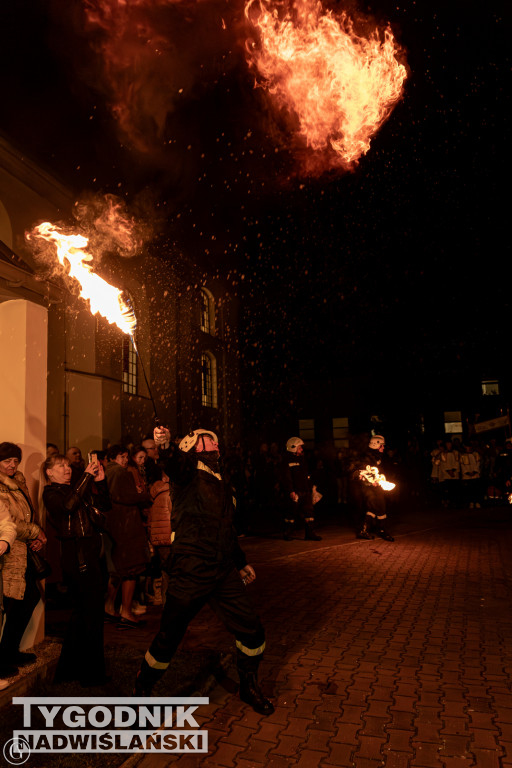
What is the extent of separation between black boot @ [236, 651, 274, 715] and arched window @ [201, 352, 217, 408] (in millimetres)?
23417

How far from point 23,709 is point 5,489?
5.48ft

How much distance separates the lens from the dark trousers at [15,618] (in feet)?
15.9

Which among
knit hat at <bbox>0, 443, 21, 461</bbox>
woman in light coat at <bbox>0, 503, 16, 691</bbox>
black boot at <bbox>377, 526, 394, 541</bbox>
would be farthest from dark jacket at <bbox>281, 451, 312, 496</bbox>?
woman in light coat at <bbox>0, 503, 16, 691</bbox>

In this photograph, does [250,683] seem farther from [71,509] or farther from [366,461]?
[366,461]

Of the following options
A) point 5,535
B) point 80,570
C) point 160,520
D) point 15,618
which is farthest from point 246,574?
point 160,520

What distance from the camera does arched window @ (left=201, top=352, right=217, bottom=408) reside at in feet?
91.4

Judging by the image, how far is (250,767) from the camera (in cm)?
340

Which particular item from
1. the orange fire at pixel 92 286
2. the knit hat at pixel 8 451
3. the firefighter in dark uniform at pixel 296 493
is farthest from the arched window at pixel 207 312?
the knit hat at pixel 8 451

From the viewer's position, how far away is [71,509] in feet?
15.5

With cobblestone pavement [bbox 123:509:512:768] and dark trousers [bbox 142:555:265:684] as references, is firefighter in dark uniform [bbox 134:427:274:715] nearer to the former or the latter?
dark trousers [bbox 142:555:265:684]

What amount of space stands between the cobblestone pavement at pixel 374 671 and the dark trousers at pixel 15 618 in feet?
5.12

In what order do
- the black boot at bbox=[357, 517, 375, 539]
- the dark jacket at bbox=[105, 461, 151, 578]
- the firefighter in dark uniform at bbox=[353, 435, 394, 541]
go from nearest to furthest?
1. the dark jacket at bbox=[105, 461, 151, 578]
2. the firefighter in dark uniform at bbox=[353, 435, 394, 541]
3. the black boot at bbox=[357, 517, 375, 539]

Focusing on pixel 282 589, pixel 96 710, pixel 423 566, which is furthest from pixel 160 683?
pixel 423 566

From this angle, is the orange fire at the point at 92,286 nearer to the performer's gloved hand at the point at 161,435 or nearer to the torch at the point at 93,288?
the torch at the point at 93,288
